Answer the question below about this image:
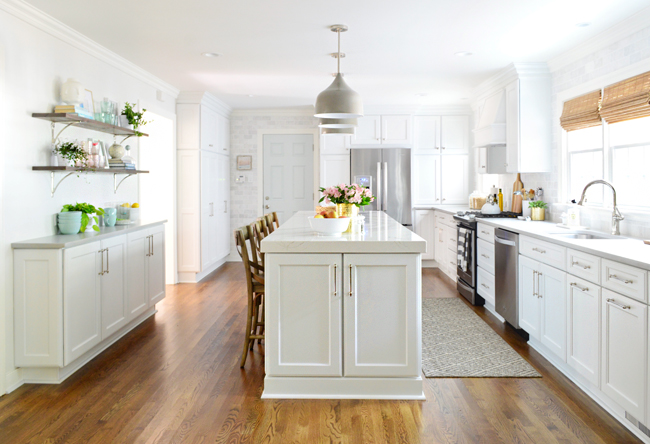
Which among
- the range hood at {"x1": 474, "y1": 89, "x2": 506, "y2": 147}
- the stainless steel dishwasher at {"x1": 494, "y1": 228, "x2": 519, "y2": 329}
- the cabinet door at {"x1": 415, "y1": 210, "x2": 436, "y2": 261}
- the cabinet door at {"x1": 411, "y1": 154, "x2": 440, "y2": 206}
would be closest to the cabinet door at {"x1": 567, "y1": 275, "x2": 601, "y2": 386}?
the stainless steel dishwasher at {"x1": 494, "y1": 228, "x2": 519, "y2": 329}

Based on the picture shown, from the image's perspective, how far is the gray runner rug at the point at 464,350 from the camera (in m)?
3.33

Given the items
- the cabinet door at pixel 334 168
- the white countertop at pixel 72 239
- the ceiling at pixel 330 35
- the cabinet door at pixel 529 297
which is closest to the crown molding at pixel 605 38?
the ceiling at pixel 330 35

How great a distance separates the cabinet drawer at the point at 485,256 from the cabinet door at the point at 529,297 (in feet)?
2.28

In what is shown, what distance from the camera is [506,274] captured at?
170 inches

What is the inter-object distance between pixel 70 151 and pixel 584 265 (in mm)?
3648

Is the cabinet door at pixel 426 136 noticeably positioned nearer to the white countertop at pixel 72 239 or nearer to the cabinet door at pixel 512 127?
the cabinet door at pixel 512 127

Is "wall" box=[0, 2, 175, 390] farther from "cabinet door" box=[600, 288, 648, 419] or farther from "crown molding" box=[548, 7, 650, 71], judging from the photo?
"crown molding" box=[548, 7, 650, 71]

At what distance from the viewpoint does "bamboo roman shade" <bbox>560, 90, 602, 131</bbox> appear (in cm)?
407

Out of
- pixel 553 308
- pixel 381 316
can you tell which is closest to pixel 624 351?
pixel 553 308

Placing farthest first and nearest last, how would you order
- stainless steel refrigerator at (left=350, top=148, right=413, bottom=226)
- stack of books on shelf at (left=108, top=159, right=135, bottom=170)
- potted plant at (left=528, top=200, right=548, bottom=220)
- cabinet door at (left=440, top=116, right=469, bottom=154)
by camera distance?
cabinet door at (left=440, top=116, right=469, bottom=154) < stainless steel refrigerator at (left=350, top=148, right=413, bottom=226) < potted plant at (left=528, top=200, right=548, bottom=220) < stack of books on shelf at (left=108, top=159, right=135, bottom=170)

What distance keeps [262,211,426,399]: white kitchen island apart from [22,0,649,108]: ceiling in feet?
5.67

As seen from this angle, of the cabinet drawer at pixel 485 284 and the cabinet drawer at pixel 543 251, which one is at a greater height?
the cabinet drawer at pixel 543 251

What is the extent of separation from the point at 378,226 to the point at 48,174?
2552 millimetres

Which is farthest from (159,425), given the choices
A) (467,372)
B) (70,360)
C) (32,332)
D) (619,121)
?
(619,121)
